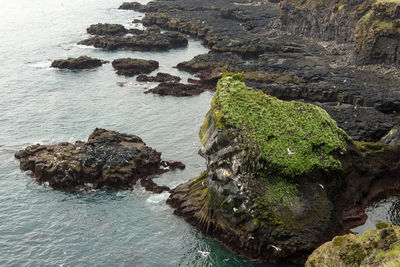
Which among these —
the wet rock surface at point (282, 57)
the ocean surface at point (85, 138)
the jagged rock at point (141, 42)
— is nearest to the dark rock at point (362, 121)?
the wet rock surface at point (282, 57)

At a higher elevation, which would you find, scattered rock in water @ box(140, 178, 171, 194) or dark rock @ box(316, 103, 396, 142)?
dark rock @ box(316, 103, 396, 142)

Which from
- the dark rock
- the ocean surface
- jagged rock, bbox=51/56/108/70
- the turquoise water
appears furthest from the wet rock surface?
jagged rock, bbox=51/56/108/70

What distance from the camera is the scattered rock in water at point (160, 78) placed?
2918 inches

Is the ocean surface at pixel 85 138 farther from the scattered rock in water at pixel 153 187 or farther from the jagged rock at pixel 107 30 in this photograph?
the jagged rock at pixel 107 30

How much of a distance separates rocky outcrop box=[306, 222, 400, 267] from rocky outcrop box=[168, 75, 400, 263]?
6.10 meters

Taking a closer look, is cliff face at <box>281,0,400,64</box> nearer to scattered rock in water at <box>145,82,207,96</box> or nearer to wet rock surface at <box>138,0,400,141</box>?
wet rock surface at <box>138,0,400,141</box>

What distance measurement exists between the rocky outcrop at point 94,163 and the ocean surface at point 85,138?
4.15 ft

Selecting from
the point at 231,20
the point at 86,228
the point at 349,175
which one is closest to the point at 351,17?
Answer: the point at 231,20

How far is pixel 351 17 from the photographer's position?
82062mm

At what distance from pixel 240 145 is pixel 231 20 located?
323 feet

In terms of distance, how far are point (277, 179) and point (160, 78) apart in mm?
46617

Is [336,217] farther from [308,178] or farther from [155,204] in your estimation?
[155,204]

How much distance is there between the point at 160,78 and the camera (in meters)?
74.7

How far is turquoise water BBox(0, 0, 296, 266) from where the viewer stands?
105ft
